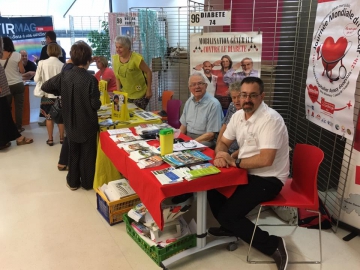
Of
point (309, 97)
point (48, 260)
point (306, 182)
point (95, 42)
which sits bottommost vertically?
point (48, 260)

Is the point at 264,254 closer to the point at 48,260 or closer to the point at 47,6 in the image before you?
the point at 48,260

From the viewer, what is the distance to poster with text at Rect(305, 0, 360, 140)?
7.63ft

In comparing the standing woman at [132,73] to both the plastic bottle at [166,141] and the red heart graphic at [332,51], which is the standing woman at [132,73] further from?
the red heart graphic at [332,51]

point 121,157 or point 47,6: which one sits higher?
point 47,6

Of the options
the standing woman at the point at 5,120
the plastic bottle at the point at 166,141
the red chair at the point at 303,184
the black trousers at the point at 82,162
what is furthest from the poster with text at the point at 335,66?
the standing woman at the point at 5,120

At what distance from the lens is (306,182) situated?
88.8 inches

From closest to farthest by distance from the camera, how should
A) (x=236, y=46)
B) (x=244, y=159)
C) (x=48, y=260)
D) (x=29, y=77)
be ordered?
(x=244, y=159), (x=48, y=260), (x=236, y=46), (x=29, y=77)

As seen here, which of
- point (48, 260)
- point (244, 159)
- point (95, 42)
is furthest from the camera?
point (95, 42)

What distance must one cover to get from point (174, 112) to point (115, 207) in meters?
1.46

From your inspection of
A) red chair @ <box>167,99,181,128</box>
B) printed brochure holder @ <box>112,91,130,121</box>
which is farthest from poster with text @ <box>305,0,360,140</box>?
printed brochure holder @ <box>112,91,130,121</box>

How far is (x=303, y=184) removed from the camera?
2.30 meters

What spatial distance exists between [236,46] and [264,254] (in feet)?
6.34

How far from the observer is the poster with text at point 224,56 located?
3266 mm

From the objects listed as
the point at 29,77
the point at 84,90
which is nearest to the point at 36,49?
the point at 29,77
